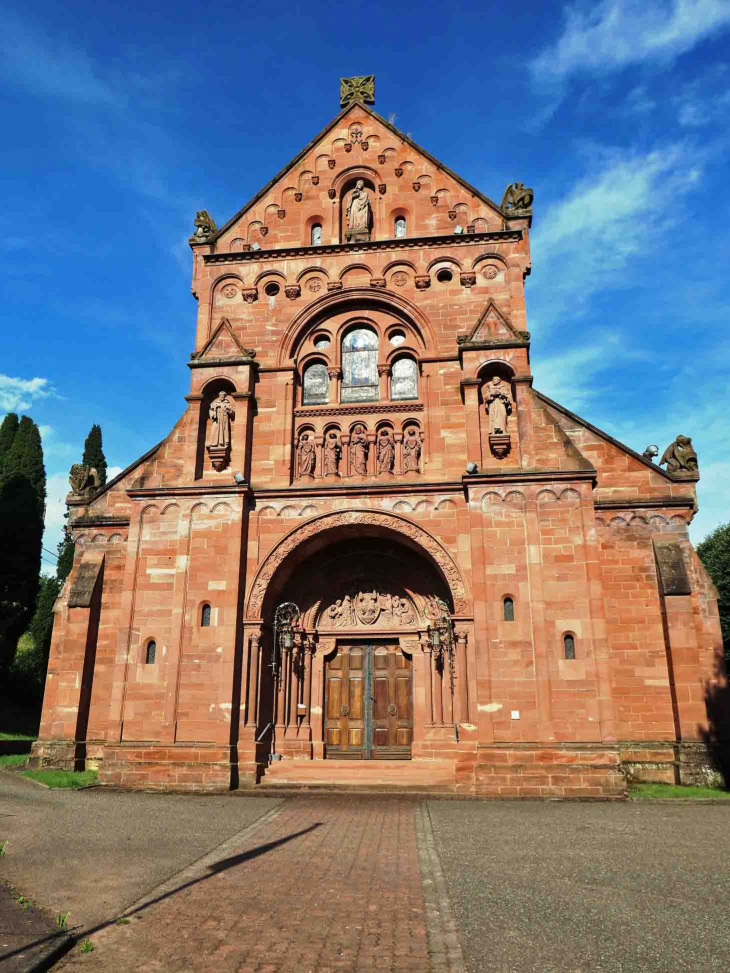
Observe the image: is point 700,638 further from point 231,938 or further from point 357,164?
point 357,164

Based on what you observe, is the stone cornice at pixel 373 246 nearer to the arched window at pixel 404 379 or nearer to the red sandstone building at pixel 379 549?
the red sandstone building at pixel 379 549

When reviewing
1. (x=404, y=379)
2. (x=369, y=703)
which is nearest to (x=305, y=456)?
(x=404, y=379)

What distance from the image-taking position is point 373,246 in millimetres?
20562

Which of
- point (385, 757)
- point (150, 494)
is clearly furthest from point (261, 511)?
point (385, 757)

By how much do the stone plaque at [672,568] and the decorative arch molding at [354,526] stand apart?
4.79 metres

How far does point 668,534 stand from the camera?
59.5 ft

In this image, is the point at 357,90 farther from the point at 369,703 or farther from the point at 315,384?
the point at 369,703

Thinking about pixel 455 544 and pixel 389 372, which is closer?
pixel 455 544

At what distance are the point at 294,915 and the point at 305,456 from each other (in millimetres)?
13511

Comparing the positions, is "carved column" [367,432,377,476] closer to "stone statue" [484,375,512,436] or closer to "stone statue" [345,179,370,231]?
"stone statue" [484,375,512,436]

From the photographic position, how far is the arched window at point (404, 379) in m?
19.8

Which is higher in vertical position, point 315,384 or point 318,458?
point 315,384

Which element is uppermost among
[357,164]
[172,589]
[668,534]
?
[357,164]

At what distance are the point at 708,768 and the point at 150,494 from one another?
14514 millimetres
